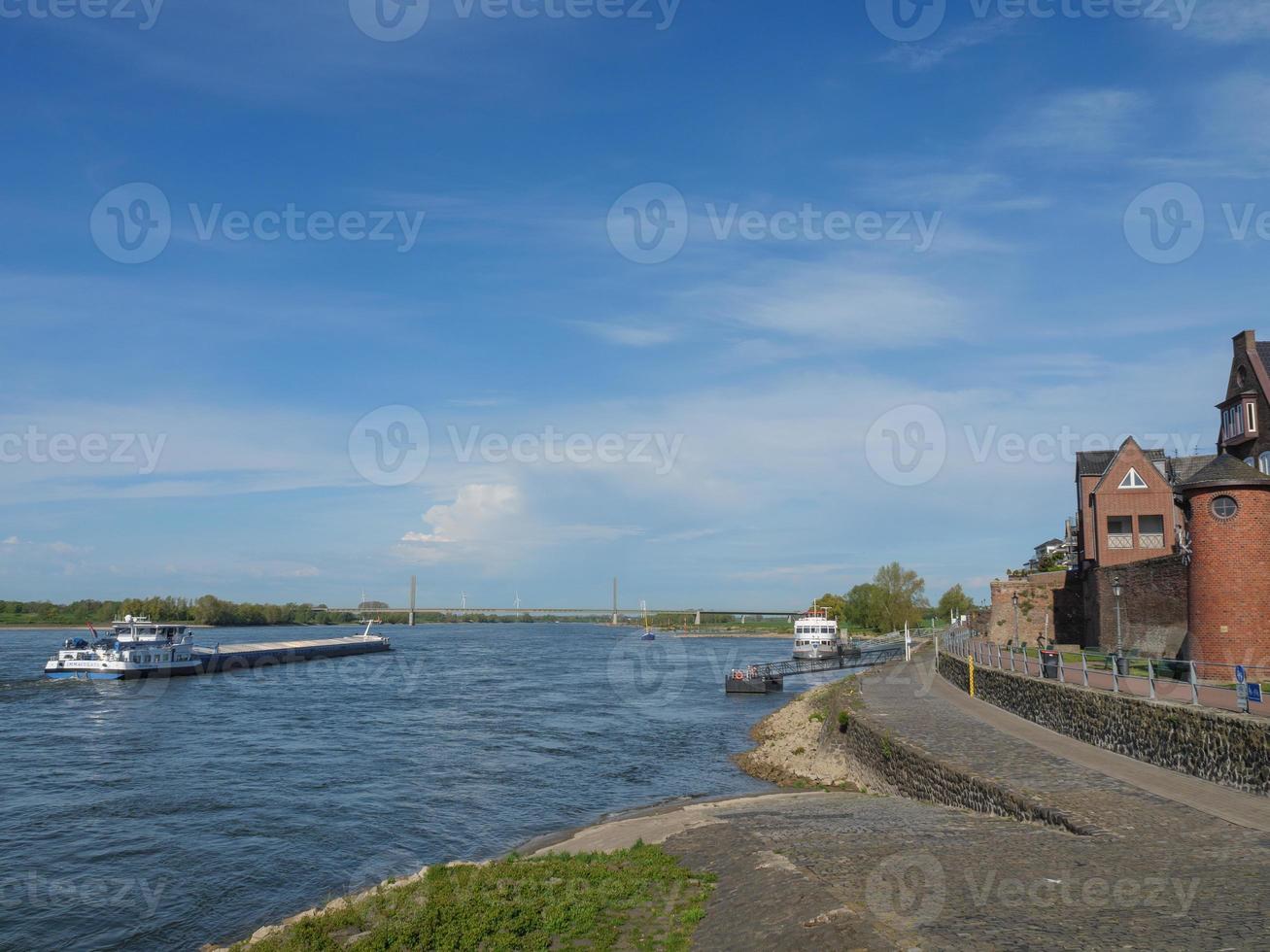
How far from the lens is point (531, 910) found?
13000mm

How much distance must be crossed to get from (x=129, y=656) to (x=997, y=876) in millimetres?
74778

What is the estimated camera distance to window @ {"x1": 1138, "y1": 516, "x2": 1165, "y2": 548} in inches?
1813

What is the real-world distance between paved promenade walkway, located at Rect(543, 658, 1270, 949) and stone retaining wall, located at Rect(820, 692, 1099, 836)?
11.7 inches

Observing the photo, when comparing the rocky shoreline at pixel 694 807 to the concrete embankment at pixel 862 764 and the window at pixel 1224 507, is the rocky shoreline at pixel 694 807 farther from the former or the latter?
the window at pixel 1224 507

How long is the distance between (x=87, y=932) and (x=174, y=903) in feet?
5.57

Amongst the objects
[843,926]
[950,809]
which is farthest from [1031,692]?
[843,926]

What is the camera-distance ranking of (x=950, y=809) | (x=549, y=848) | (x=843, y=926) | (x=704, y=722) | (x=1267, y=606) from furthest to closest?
(x=704, y=722) → (x=1267, y=606) → (x=549, y=848) → (x=950, y=809) → (x=843, y=926)

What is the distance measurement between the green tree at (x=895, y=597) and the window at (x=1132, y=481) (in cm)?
8852

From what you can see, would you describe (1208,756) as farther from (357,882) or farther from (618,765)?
(618,765)

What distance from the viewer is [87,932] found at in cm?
1669

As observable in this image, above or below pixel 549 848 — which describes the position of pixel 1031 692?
above

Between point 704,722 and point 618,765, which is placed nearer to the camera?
point 618,765

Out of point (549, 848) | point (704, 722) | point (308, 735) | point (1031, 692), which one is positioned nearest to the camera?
point (549, 848)

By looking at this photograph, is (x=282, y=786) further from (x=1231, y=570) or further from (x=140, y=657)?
(x=140, y=657)
